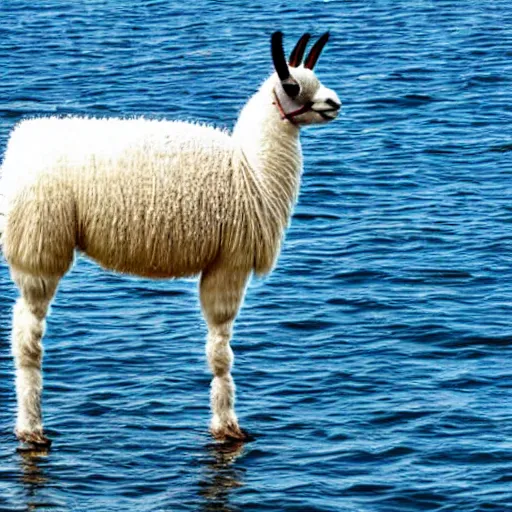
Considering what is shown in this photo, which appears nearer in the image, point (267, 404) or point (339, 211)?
point (267, 404)

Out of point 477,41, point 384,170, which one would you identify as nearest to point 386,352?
point 384,170

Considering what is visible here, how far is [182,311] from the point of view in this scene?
14.5 meters

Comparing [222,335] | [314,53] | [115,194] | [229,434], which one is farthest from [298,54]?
[229,434]

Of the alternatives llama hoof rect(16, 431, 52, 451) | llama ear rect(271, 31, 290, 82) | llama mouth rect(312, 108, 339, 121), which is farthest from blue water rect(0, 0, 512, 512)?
llama ear rect(271, 31, 290, 82)

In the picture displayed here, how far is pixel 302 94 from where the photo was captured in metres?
10.9

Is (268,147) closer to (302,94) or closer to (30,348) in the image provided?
(302,94)

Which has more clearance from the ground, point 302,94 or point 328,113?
point 302,94

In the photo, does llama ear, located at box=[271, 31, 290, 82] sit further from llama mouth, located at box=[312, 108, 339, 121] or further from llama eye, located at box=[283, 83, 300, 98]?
llama mouth, located at box=[312, 108, 339, 121]

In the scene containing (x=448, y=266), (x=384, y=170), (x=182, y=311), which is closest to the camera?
(x=182, y=311)

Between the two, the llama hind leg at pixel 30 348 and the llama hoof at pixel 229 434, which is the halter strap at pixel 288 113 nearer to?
the llama hind leg at pixel 30 348

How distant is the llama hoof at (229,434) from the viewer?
1140 centimetres

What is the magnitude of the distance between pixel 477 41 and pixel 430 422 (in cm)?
1384

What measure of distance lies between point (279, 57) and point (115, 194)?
1.34 meters

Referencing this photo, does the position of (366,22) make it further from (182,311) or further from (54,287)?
(54,287)
